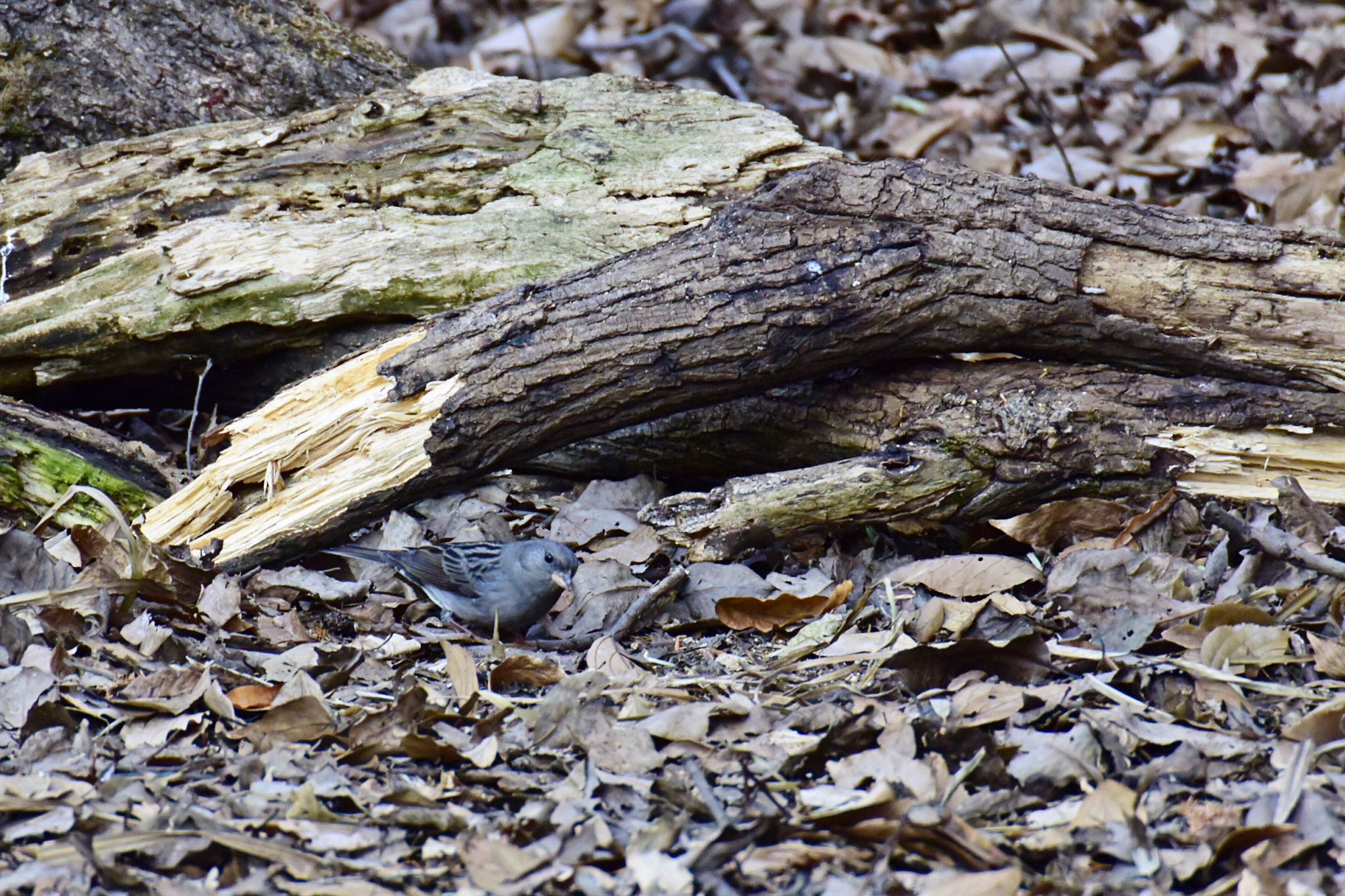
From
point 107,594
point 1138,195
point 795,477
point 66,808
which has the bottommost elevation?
point 1138,195

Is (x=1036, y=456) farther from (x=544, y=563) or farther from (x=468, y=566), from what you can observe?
(x=468, y=566)

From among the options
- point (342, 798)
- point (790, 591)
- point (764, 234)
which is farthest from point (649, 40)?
point (342, 798)

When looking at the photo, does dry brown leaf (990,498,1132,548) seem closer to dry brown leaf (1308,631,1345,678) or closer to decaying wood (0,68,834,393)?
dry brown leaf (1308,631,1345,678)

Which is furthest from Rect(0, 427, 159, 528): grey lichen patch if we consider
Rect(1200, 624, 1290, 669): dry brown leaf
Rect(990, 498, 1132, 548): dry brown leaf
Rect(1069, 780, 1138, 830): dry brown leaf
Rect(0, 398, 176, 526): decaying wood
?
Rect(1200, 624, 1290, 669): dry brown leaf

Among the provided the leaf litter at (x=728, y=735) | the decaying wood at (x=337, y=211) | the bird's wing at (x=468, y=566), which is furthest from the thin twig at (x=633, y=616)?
the decaying wood at (x=337, y=211)

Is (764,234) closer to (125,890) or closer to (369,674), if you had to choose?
(369,674)

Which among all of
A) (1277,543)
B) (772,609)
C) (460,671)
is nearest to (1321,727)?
(1277,543)
